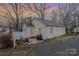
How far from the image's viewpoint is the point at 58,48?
1.62 meters

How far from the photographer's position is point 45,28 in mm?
1632

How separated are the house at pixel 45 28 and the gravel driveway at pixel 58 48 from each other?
0.06 meters

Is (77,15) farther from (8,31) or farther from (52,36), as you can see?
(8,31)

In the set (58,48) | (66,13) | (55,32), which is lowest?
(58,48)

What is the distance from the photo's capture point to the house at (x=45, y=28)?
162cm

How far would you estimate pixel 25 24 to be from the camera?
1.64m

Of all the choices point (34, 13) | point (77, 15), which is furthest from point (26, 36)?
point (77, 15)

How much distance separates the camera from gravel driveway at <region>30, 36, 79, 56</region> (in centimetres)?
161

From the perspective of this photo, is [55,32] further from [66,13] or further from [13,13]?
[13,13]

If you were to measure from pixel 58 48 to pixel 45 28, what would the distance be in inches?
6.6

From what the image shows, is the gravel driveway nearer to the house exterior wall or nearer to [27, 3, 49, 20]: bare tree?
the house exterior wall

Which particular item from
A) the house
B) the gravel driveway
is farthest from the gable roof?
the gravel driveway

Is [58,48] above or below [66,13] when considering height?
below

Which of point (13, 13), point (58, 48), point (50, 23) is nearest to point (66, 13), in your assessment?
point (50, 23)
